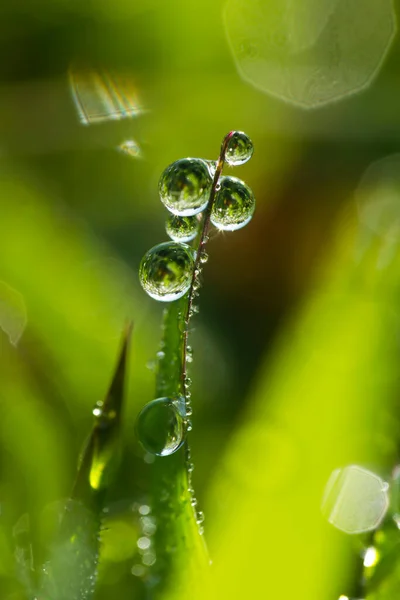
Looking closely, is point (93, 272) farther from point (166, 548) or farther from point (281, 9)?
point (281, 9)

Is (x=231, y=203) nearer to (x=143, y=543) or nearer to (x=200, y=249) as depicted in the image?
(x=200, y=249)

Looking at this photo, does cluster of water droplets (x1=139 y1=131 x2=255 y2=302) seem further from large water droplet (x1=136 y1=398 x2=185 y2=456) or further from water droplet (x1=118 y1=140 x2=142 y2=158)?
water droplet (x1=118 y1=140 x2=142 y2=158)

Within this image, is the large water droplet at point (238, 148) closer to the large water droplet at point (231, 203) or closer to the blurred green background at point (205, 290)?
the large water droplet at point (231, 203)

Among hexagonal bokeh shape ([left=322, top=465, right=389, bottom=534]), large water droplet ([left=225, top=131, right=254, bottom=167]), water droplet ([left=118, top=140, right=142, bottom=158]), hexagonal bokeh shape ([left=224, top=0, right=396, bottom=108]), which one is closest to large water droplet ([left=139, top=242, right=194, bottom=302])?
large water droplet ([left=225, top=131, right=254, bottom=167])

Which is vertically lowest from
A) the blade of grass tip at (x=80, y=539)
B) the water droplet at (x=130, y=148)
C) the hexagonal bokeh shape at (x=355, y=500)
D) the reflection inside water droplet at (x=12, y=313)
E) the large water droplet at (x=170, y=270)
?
the reflection inside water droplet at (x=12, y=313)

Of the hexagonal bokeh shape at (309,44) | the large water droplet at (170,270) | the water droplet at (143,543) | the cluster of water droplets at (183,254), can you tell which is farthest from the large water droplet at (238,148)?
the hexagonal bokeh shape at (309,44)

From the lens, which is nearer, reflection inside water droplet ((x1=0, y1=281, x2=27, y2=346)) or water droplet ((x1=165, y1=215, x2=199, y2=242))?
water droplet ((x1=165, y1=215, x2=199, y2=242))
